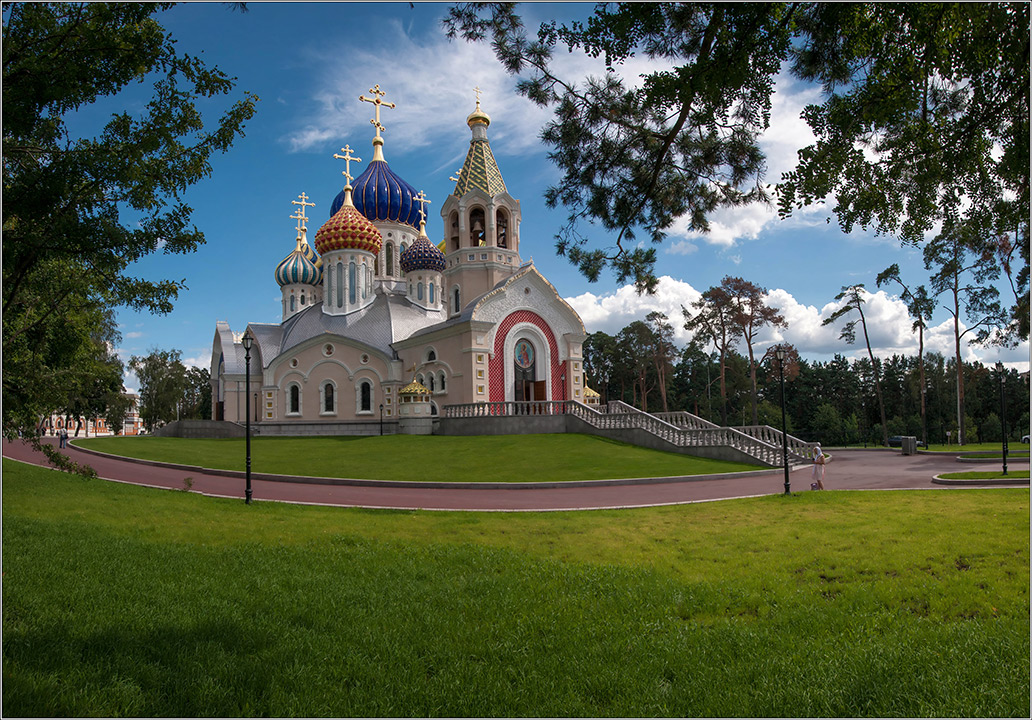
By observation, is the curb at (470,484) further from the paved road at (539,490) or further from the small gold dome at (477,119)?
the small gold dome at (477,119)

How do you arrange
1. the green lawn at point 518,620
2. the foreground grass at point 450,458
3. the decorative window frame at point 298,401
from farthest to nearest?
the decorative window frame at point 298,401 → the foreground grass at point 450,458 → the green lawn at point 518,620

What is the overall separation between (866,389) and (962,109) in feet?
233

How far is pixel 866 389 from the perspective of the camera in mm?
68188

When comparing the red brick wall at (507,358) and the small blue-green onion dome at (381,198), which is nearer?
the red brick wall at (507,358)

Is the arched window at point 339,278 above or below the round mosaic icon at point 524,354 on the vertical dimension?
above

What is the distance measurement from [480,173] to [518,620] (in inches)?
1522

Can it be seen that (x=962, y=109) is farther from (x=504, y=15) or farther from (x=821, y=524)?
(x=821, y=524)

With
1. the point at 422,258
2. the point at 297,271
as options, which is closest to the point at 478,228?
the point at 422,258

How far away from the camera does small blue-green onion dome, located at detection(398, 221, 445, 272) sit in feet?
148

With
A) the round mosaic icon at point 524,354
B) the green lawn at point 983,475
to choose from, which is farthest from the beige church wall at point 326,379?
the green lawn at point 983,475

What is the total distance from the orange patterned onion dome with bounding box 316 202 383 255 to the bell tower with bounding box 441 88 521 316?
5.83m

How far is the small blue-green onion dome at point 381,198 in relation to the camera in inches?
1955

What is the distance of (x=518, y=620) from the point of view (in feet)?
20.2

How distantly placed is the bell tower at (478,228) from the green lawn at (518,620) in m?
31.2
